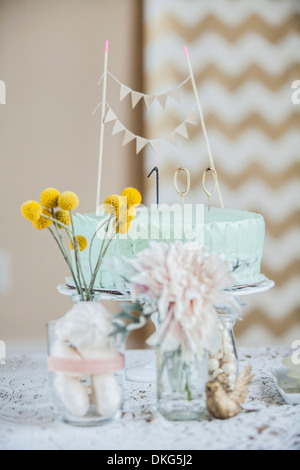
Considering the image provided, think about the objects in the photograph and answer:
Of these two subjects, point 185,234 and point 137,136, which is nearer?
point 185,234

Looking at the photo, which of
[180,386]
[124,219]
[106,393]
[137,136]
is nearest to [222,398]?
[180,386]

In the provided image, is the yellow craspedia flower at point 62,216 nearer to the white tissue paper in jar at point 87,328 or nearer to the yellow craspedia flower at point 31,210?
the yellow craspedia flower at point 31,210

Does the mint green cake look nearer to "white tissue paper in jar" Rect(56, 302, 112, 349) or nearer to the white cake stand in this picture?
the white cake stand

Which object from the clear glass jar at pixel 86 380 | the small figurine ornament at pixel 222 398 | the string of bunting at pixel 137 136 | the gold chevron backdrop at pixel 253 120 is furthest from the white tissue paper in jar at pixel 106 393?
the gold chevron backdrop at pixel 253 120

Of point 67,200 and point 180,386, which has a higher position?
point 67,200

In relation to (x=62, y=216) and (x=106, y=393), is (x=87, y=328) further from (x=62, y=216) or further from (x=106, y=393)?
(x=62, y=216)

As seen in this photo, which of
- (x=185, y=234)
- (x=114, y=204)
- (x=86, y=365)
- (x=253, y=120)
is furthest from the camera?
(x=253, y=120)

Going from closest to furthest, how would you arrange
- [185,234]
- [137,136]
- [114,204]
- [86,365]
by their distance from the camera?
[86,365]
[114,204]
[185,234]
[137,136]

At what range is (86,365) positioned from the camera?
90cm

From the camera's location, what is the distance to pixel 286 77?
253 centimetres

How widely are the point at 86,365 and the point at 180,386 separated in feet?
0.51

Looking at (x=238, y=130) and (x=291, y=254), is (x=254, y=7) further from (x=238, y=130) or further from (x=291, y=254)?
(x=291, y=254)

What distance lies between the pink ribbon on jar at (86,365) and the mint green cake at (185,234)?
283 millimetres

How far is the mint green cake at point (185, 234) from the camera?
122cm
